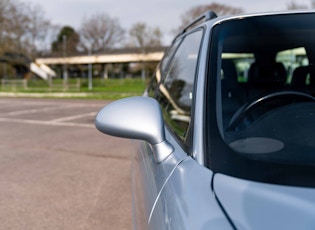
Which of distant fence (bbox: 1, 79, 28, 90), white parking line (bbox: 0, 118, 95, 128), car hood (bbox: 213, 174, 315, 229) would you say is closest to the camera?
car hood (bbox: 213, 174, 315, 229)

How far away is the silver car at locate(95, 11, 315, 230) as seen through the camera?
942mm

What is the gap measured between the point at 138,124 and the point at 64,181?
120 inches

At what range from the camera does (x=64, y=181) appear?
4.07 meters

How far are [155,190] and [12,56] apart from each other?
36741 millimetres

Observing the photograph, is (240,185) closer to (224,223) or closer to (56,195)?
(224,223)

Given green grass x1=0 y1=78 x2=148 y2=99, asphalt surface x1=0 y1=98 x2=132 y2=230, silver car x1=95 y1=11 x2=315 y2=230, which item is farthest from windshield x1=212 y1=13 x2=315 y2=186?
green grass x1=0 y1=78 x2=148 y2=99

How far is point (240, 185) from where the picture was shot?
1.02 meters

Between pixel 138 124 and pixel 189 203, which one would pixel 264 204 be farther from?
pixel 138 124

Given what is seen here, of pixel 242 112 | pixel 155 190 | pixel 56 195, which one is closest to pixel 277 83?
pixel 242 112

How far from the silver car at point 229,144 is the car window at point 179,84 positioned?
0.06 feet

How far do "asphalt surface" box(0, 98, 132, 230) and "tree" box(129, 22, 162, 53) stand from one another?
26.1 metres

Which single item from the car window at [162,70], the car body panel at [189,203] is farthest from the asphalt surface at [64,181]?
the car body panel at [189,203]

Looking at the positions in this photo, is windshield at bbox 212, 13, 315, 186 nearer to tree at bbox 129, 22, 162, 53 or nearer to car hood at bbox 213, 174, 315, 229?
car hood at bbox 213, 174, 315, 229

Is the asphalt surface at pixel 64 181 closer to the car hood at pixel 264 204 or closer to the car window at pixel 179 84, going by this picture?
the car window at pixel 179 84
